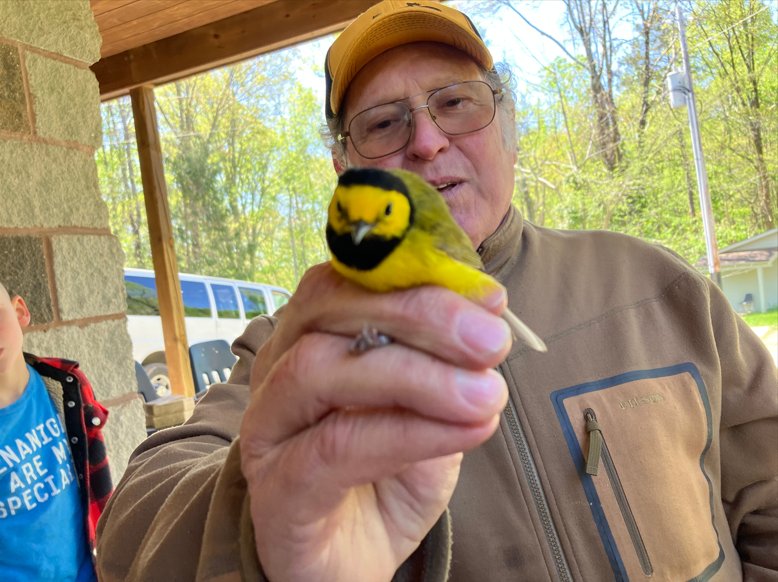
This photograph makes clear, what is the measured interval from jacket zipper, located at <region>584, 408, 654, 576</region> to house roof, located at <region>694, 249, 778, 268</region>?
2.25m

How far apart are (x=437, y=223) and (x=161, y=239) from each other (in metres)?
3.62

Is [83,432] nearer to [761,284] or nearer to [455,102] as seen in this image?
[455,102]

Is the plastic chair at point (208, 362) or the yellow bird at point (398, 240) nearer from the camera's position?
the yellow bird at point (398, 240)

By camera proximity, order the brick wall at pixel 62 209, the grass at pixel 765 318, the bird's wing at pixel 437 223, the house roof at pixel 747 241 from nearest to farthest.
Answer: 1. the bird's wing at pixel 437 223
2. the brick wall at pixel 62 209
3. the grass at pixel 765 318
4. the house roof at pixel 747 241

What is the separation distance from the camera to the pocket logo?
52.9 inches

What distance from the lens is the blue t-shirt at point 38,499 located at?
169 centimetres

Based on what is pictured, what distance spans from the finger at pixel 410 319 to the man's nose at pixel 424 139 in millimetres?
774

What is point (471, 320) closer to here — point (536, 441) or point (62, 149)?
point (536, 441)

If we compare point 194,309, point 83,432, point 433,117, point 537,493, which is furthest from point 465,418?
point 194,309

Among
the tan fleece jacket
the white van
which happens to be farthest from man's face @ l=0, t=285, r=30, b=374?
the white van

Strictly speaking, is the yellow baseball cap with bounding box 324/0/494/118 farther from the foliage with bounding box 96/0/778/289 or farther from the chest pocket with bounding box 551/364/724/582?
the foliage with bounding box 96/0/778/289

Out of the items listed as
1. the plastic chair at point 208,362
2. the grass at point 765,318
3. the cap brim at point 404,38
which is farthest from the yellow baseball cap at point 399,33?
the plastic chair at point 208,362

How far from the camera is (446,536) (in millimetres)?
902

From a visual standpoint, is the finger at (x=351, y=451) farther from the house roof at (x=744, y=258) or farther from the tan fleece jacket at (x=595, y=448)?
the house roof at (x=744, y=258)
